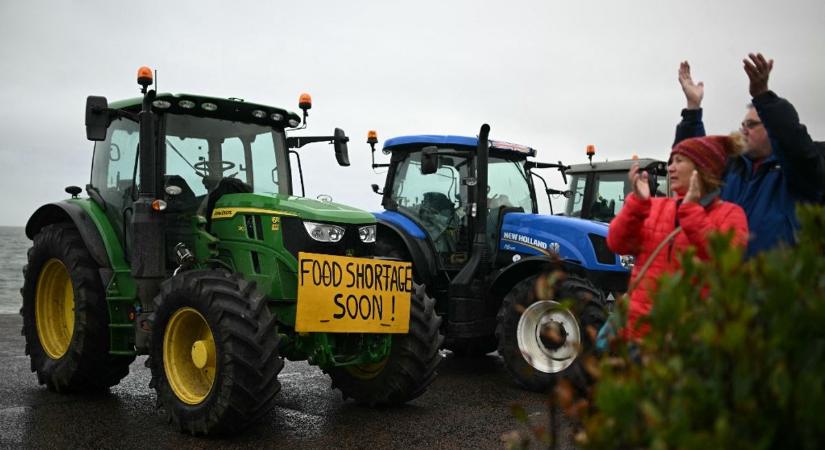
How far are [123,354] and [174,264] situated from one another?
31.6 inches

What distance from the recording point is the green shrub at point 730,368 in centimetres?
145

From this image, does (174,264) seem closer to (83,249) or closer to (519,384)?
(83,249)

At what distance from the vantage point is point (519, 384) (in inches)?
291

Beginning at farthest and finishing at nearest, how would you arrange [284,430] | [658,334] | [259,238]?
1. [259,238]
2. [284,430]
3. [658,334]

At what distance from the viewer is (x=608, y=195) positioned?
1099 cm

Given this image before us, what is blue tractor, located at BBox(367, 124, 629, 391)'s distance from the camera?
7355 mm

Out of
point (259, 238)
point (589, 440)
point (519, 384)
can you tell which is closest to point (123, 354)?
point (259, 238)

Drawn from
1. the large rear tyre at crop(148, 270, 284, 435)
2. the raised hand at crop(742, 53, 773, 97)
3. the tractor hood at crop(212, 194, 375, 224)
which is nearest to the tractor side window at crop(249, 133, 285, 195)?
the tractor hood at crop(212, 194, 375, 224)

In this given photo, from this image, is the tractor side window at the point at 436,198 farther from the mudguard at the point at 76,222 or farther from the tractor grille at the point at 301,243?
the mudguard at the point at 76,222

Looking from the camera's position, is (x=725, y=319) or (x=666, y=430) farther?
(x=725, y=319)

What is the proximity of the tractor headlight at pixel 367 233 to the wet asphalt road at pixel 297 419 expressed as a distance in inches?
52.8

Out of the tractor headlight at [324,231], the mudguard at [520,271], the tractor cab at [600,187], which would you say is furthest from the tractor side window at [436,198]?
the tractor cab at [600,187]

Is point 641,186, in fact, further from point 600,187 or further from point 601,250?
point 600,187

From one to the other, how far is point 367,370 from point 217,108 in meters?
2.43
